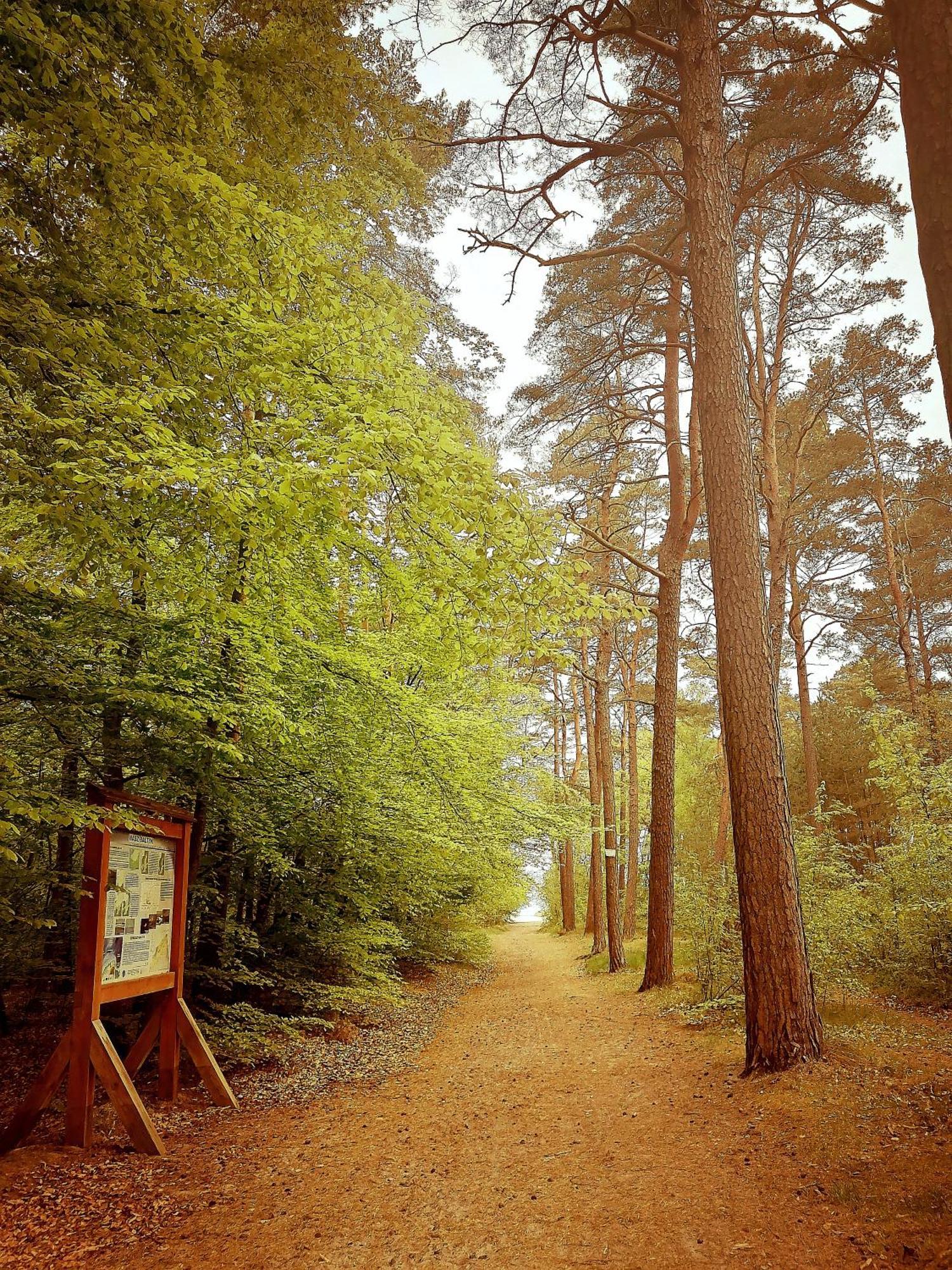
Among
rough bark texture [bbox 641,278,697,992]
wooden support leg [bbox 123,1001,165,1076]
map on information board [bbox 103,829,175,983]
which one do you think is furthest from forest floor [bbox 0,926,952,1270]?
rough bark texture [bbox 641,278,697,992]

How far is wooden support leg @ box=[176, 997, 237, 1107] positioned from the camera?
537 cm

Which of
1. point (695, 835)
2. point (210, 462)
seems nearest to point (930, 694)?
point (695, 835)

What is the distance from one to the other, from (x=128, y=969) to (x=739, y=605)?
5604 mm

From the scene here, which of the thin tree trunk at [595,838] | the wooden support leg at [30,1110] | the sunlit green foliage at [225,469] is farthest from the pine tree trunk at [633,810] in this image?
the wooden support leg at [30,1110]

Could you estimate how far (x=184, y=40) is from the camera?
14.2 feet

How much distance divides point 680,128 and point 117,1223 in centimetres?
917

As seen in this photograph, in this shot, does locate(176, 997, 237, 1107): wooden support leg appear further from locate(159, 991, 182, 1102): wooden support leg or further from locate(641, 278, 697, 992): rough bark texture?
locate(641, 278, 697, 992): rough bark texture

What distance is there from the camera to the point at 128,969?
Answer: 15.9 feet

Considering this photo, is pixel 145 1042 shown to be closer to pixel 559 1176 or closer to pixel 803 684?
pixel 559 1176

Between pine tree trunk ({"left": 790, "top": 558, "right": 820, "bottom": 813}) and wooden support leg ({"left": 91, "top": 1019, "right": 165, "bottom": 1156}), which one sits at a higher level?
pine tree trunk ({"left": 790, "top": 558, "right": 820, "bottom": 813})

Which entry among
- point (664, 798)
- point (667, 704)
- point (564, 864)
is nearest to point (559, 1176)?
point (664, 798)

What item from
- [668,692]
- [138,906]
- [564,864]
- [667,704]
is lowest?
[564,864]

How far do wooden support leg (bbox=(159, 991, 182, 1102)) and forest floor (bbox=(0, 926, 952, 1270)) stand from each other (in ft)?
1.46

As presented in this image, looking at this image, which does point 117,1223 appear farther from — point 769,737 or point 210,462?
point 769,737
